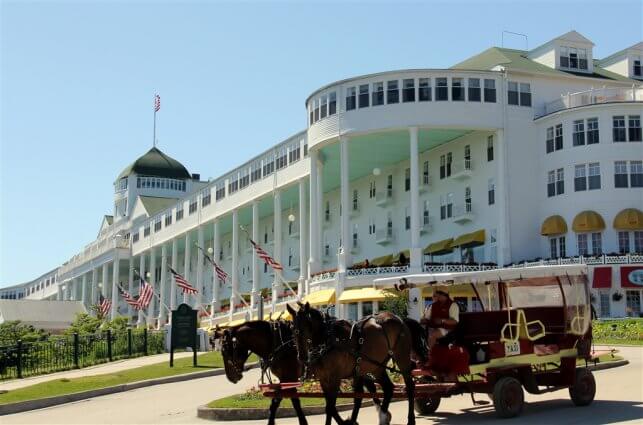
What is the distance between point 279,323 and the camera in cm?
1572

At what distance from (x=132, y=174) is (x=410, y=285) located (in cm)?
9676

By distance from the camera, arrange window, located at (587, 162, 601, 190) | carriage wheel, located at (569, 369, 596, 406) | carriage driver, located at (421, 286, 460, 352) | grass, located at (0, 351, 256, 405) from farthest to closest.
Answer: window, located at (587, 162, 601, 190)
grass, located at (0, 351, 256, 405)
carriage wheel, located at (569, 369, 596, 406)
carriage driver, located at (421, 286, 460, 352)

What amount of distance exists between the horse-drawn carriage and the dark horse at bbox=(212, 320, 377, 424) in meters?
0.37

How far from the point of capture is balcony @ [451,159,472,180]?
53122 millimetres

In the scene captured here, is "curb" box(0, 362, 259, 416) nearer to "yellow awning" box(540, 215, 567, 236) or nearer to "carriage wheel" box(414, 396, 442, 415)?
"carriage wheel" box(414, 396, 442, 415)

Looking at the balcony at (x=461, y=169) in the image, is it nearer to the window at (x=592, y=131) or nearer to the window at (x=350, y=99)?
the window at (x=592, y=131)

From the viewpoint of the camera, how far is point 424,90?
50.5 meters

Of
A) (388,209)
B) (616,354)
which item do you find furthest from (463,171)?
(616,354)

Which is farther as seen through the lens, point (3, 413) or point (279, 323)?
point (3, 413)

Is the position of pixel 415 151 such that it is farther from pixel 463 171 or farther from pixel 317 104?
pixel 317 104

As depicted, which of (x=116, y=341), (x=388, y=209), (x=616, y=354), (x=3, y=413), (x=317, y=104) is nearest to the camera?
(x=3, y=413)

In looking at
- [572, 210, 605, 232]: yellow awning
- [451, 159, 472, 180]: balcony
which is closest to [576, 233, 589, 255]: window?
[572, 210, 605, 232]: yellow awning

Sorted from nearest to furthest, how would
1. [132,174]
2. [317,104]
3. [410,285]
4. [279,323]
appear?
[279,323] → [410,285] → [317,104] → [132,174]

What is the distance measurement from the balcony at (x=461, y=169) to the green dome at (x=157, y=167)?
62171 millimetres
